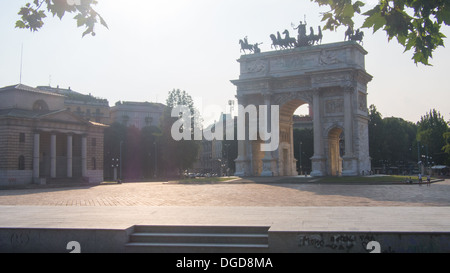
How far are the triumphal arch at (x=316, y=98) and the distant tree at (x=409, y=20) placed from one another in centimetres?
4736

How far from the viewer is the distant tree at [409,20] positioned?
276 inches

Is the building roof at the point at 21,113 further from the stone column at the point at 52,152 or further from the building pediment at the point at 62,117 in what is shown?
the stone column at the point at 52,152

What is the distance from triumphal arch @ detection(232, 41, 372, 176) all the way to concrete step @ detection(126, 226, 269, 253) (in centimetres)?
4572

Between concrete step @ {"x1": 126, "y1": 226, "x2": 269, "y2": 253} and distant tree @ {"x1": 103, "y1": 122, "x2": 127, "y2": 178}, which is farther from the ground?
distant tree @ {"x1": 103, "y1": 122, "x2": 127, "y2": 178}

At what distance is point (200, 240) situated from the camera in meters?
9.81

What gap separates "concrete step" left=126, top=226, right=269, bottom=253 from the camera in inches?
373

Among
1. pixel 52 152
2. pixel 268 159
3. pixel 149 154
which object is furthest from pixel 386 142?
pixel 52 152

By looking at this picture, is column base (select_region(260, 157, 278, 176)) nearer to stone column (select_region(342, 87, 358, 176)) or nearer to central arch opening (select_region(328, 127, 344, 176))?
central arch opening (select_region(328, 127, 344, 176))

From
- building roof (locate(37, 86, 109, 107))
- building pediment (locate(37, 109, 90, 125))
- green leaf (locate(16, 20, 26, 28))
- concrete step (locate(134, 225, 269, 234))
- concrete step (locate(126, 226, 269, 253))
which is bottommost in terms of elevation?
concrete step (locate(126, 226, 269, 253))

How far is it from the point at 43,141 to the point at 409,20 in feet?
184

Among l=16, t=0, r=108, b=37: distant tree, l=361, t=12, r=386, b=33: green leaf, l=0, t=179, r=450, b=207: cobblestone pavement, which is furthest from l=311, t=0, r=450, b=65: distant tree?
l=0, t=179, r=450, b=207: cobblestone pavement

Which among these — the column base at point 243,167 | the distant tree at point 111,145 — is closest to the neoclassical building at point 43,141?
the distant tree at point 111,145

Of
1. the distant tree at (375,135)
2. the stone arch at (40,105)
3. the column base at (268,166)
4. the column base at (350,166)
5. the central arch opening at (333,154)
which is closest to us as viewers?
the column base at (350,166)

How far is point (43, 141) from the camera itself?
5738 cm
